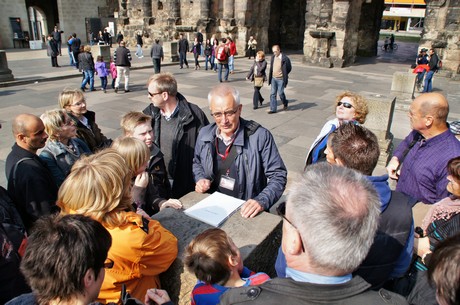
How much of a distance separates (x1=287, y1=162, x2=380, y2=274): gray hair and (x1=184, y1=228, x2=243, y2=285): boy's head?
535 millimetres

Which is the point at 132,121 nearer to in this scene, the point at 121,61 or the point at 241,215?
the point at 241,215

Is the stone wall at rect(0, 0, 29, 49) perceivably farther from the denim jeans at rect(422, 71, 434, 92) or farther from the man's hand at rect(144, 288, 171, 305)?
the man's hand at rect(144, 288, 171, 305)

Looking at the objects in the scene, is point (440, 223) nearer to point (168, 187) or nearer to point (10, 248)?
point (168, 187)

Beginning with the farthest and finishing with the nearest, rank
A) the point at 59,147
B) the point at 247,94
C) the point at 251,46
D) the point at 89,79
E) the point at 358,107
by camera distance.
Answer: the point at 251,46 → the point at 247,94 → the point at 89,79 → the point at 358,107 → the point at 59,147

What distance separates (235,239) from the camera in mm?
2053

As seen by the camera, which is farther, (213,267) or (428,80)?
(428,80)

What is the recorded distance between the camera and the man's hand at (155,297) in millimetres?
1732

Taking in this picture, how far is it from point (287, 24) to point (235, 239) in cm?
3090

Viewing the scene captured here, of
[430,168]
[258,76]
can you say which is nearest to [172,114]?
[430,168]

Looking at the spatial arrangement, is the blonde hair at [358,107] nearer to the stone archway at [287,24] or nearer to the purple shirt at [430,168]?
the purple shirt at [430,168]

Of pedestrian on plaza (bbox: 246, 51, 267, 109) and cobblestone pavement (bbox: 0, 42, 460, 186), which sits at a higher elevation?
pedestrian on plaza (bbox: 246, 51, 267, 109)

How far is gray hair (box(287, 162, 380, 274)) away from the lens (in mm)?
1267

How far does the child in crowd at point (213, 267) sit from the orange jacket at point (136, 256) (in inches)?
6.6

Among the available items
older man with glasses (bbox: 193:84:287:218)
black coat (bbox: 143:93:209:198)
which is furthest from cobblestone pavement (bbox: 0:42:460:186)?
older man with glasses (bbox: 193:84:287:218)
